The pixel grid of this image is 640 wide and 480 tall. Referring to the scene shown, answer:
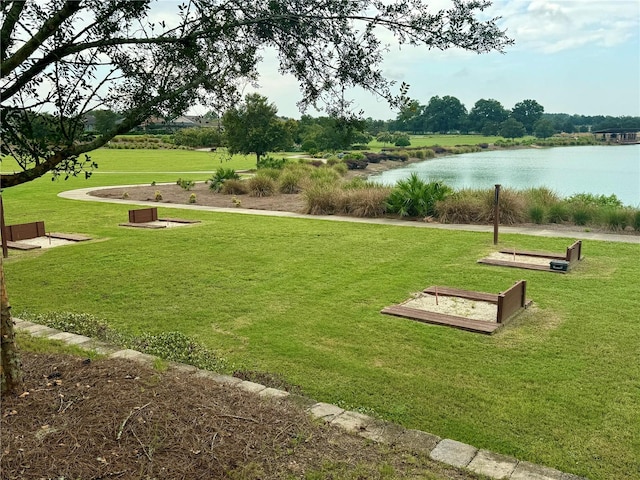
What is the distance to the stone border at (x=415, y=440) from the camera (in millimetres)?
3186

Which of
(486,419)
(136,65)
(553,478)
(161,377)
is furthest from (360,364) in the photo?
(136,65)

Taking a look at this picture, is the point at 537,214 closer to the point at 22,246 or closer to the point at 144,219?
the point at 144,219

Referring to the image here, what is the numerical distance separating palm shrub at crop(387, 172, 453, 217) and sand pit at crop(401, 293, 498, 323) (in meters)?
7.53

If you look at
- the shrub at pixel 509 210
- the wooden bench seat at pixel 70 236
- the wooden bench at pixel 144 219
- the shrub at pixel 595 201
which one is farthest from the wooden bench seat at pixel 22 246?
the shrub at pixel 595 201

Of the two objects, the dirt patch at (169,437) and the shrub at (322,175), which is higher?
the shrub at (322,175)

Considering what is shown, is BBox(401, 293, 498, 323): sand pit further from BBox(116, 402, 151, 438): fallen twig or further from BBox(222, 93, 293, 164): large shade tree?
BBox(222, 93, 293, 164): large shade tree

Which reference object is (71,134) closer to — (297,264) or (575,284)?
(297,264)

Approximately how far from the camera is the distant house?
67.9 meters

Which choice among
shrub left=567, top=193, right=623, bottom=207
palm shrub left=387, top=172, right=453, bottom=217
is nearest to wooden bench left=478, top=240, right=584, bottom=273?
palm shrub left=387, top=172, right=453, bottom=217

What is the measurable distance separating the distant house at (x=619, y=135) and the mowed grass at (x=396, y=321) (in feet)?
218

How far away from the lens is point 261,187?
848 inches

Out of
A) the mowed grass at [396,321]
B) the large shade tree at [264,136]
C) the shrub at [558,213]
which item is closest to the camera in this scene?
the mowed grass at [396,321]

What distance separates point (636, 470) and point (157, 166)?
3999 centimetres

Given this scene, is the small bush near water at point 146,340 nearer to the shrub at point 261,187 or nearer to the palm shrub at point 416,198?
the palm shrub at point 416,198
